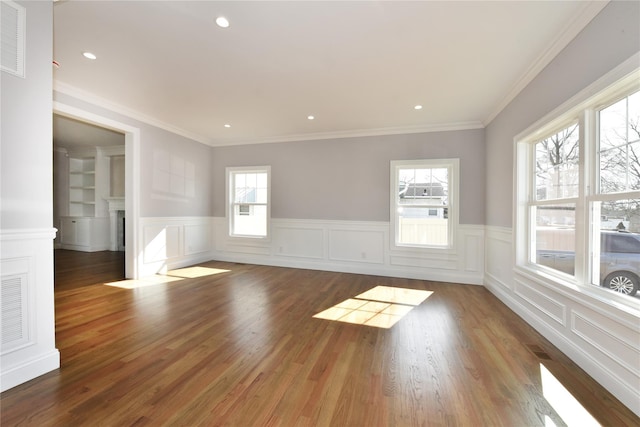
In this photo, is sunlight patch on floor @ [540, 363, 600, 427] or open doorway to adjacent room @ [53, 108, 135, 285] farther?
open doorway to adjacent room @ [53, 108, 135, 285]

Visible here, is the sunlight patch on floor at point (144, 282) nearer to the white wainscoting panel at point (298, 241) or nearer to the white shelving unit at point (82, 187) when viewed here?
the white wainscoting panel at point (298, 241)

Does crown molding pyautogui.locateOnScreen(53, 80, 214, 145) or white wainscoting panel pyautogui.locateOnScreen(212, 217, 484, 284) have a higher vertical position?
crown molding pyautogui.locateOnScreen(53, 80, 214, 145)

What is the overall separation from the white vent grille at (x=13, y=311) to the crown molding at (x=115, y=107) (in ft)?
8.83

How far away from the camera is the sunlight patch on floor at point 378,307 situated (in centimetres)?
269

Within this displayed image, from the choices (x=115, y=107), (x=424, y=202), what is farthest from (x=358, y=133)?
(x=115, y=107)

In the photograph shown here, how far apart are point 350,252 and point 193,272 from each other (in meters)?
2.89

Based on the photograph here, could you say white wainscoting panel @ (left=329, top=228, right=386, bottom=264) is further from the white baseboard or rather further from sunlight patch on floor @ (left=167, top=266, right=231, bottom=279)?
the white baseboard

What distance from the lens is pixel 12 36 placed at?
156 cm

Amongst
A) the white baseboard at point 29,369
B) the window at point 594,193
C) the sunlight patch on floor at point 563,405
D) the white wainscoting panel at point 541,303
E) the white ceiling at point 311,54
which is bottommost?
Result: the sunlight patch on floor at point 563,405

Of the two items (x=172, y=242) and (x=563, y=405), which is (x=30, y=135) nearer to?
(x=172, y=242)

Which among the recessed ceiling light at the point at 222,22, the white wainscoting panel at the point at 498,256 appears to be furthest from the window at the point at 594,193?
the recessed ceiling light at the point at 222,22

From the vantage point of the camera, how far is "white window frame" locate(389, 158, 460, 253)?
13.8 ft

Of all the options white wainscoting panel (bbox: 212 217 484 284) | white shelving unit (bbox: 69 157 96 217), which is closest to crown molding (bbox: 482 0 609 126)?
white wainscoting panel (bbox: 212 217 484 284)

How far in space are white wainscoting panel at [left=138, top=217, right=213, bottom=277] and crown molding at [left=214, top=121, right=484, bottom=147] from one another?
6.20ft
